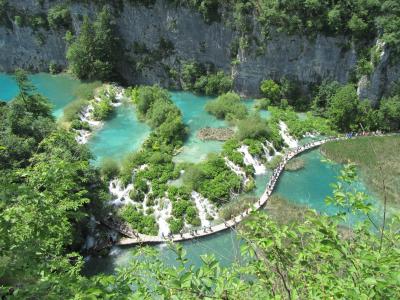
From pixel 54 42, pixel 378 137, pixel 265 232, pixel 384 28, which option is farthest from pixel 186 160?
pixel 54 42

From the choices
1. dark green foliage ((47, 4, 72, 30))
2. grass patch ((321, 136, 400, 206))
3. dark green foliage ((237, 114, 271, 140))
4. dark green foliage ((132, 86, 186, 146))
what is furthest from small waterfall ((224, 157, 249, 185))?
dark green foliage ((47, 4, 72, 30))

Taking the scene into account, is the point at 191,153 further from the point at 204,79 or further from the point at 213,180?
the point at 204,79

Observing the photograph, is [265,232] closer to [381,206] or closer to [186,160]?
[381,206]

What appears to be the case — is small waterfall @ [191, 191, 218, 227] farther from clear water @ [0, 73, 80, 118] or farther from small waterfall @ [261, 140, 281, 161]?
clear water @ [0, 73, 80, 118]

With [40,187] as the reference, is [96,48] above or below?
below

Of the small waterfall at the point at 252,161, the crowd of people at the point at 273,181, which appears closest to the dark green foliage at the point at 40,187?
the crowd of people at the point at 273,181

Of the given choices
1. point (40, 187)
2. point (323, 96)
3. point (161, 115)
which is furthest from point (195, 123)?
point (40, 187)
